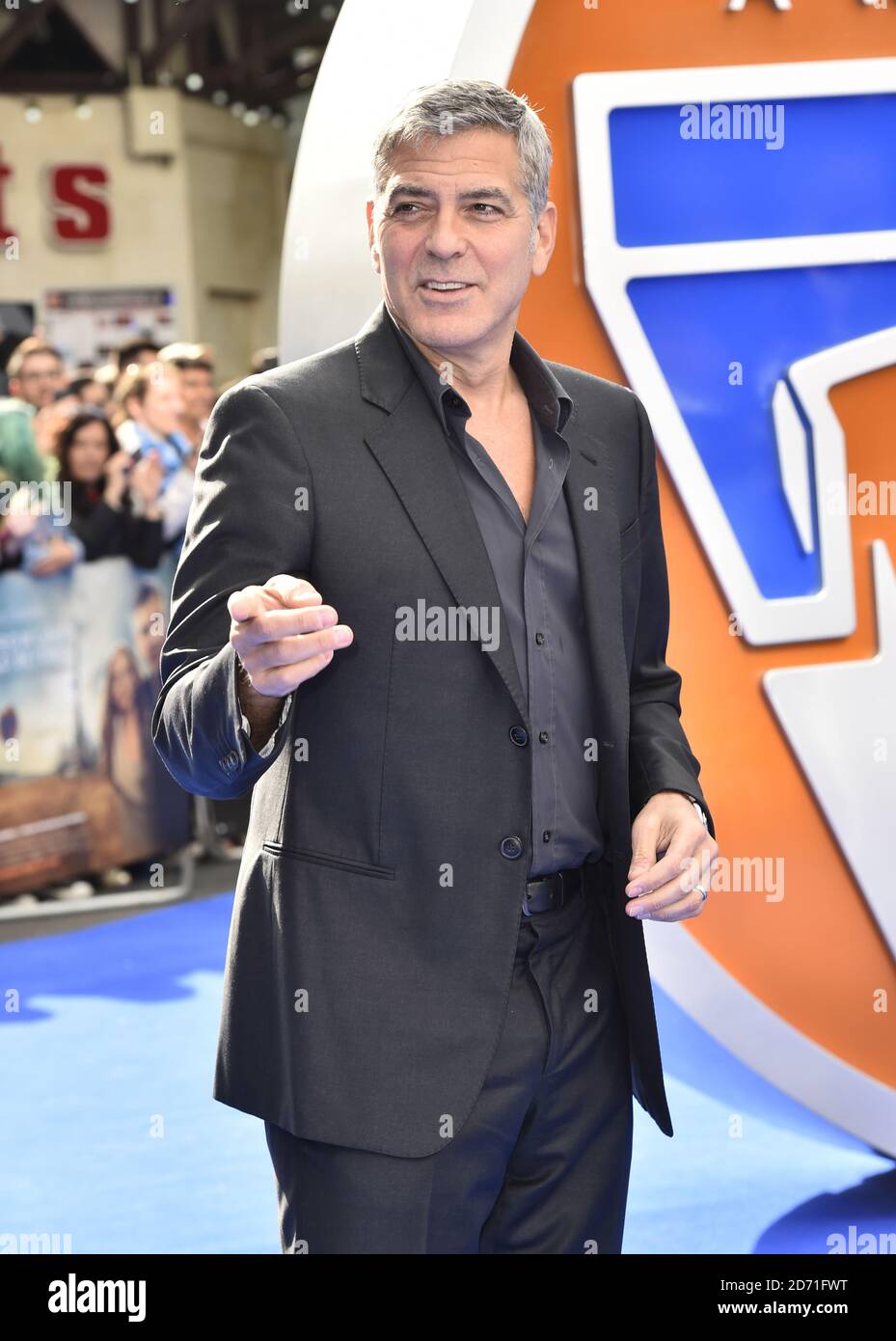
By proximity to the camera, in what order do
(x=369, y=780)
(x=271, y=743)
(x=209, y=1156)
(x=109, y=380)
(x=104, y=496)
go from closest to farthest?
(x=271, y=743) → (x=369, y=780) → (x=209, y=1156) → (x=104, y=496) → (x=109, y=380)

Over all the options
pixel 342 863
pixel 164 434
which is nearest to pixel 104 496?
pixel 164 434

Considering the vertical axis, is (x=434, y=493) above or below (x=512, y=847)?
above

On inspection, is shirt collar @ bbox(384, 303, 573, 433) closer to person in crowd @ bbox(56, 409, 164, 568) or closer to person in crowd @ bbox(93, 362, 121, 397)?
person in crowd @ bbox(56, 409, 164, 568)

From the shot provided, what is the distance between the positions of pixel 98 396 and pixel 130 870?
7.13 feet

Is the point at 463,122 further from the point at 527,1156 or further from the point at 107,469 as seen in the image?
the point at 107,469

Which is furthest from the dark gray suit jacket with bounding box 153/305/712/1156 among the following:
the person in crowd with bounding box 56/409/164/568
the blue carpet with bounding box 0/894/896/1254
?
the person in crowd with bounding box 56/409/164/568

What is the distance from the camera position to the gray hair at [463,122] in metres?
1.82

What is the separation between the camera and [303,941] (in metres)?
1.77

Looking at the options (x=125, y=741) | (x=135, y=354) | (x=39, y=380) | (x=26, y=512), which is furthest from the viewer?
(x=135, y=354)

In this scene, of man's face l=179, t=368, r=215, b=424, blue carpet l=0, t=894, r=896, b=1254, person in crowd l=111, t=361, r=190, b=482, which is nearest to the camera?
blue carpet l=0, t=894, r=896, b=1254

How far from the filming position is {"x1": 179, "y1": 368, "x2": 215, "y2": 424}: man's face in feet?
21.7

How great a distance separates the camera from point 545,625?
184 centimetres

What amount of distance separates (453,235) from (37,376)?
17.8ft

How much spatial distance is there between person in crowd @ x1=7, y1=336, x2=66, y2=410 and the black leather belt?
5.44 metres
